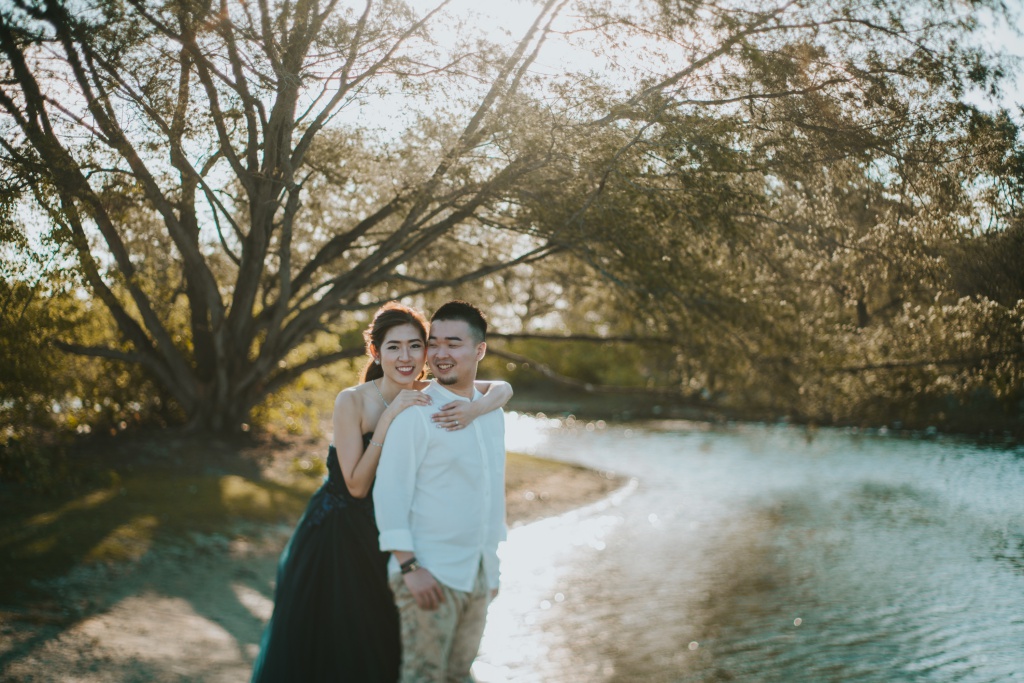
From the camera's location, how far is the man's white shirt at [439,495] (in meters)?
3.52

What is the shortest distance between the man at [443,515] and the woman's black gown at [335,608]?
2.04 feet

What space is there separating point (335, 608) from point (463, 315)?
156 cm

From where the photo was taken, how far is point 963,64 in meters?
7.54

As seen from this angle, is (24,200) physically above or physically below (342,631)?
above

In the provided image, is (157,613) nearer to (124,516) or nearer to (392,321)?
(124,516)

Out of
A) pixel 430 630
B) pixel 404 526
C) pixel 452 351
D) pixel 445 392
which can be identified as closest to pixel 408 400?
pixel 445 392

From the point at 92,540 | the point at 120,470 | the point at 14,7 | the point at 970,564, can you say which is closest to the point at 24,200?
the point at 14,7

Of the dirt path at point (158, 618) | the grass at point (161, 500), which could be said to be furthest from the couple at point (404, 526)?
the grass at point (161, 500)

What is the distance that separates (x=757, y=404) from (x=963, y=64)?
5.77m

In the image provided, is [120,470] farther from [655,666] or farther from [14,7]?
[655,666]

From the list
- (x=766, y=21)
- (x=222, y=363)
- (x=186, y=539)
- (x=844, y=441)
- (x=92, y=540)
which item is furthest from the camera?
(x=844, y=441)

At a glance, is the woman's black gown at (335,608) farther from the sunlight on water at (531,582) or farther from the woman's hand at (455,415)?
the sunlight on water at (531,582)

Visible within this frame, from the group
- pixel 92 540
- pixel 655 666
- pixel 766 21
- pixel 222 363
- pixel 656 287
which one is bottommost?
pixel 655 666

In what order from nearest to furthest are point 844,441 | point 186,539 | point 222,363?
point 186,539, point 222,363, point 844,441
